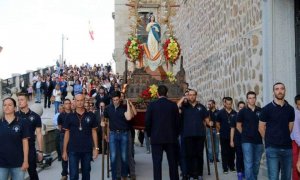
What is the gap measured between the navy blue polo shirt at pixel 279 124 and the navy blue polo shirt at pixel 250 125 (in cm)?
133

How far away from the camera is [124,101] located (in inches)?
397

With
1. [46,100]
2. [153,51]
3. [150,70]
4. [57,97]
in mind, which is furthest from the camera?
[46,100]

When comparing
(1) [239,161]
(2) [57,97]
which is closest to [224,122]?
(1) [239,161]

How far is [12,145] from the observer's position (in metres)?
6.39

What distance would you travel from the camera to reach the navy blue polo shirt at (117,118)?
9.43 meters

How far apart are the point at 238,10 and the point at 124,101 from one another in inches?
162

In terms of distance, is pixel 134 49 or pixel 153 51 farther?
pixel 153 51

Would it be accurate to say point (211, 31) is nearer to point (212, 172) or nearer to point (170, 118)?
point (212, 172)

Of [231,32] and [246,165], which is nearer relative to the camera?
[246,165]

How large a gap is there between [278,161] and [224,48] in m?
6.89

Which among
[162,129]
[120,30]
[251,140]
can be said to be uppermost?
[120,30]

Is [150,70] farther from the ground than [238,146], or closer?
farther from the ground

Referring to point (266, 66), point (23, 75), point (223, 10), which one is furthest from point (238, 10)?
point (23, 75)

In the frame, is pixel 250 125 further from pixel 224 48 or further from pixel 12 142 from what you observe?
pixel 224 48
